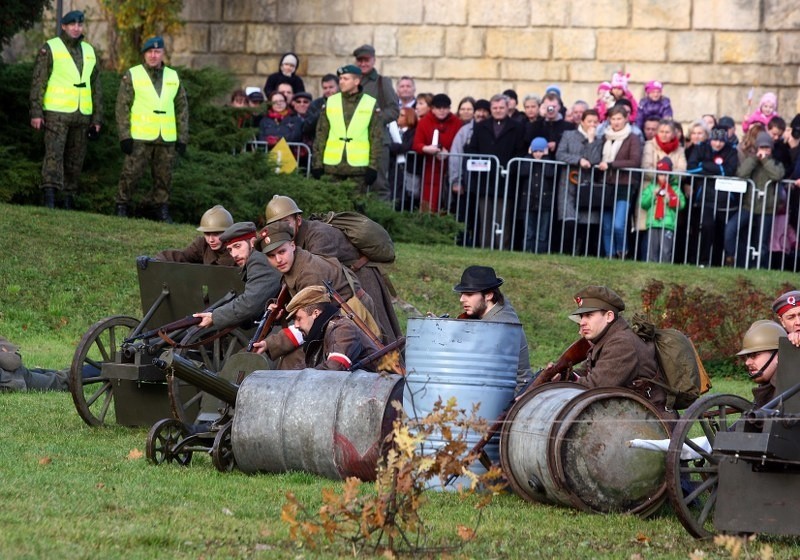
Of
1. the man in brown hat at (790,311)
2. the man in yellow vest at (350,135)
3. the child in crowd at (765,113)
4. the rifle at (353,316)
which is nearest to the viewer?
the man in brown hat at (790,311)

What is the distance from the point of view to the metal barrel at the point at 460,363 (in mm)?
9406

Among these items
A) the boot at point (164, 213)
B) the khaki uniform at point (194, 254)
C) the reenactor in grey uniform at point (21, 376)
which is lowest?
the reenactor in grey uniform at point (21, 376)

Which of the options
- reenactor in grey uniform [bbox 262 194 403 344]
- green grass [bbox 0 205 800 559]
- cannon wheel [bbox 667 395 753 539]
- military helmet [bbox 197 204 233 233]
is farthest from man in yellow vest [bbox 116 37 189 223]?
cannon wheel [bbox 667 395 753 539]

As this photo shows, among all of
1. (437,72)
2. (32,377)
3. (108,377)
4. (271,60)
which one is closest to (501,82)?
(437,72)

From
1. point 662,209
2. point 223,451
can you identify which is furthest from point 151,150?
point 223,451

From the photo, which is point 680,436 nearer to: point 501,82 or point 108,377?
point 108,377

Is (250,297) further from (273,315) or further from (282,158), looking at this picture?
(282,158)

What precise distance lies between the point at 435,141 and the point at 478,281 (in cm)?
1115

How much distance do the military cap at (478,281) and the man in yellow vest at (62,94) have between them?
9.94 m

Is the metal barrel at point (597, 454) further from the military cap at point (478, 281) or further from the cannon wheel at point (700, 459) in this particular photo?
the military cap at point (478, 281)

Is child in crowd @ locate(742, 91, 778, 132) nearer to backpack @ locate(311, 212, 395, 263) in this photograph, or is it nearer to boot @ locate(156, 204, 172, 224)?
boot @ locate(156, 204, 172, 224)

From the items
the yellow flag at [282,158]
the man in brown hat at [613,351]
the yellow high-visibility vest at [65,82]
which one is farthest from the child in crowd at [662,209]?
the man in brown hat at [613,351]

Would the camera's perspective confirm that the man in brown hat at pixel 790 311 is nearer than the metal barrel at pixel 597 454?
No

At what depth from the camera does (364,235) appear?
41.5ft
